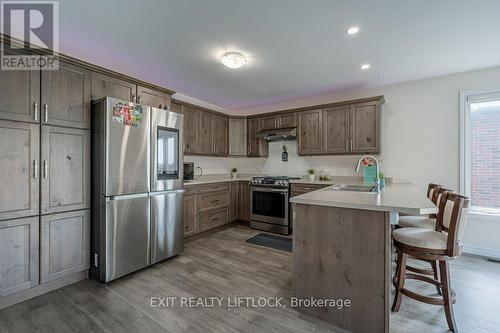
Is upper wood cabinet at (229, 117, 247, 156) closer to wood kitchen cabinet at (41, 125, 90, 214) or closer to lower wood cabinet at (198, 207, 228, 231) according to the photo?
lower wood cabinet at (198, 207, 228, 231)

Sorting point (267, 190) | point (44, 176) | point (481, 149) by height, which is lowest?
point (267, 190)

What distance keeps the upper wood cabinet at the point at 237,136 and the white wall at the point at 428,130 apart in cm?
217

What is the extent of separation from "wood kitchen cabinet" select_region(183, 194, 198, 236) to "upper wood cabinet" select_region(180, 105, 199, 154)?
0.86 metres

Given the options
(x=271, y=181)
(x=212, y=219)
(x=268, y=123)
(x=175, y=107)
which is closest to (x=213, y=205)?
(x=212, y=219)

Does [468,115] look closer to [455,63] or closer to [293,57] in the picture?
[455,63]

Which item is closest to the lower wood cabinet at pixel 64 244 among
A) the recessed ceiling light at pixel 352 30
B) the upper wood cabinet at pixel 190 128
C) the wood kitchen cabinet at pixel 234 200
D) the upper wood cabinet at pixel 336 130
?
the upper wood cabinet at pixel 190 128

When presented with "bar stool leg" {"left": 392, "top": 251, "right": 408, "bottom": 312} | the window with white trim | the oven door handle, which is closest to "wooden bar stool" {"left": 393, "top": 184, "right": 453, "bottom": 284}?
"bar stool leg" {"left": 392, "top": 251, "right": 408, "bottom": 312}

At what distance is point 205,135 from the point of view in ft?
13.6

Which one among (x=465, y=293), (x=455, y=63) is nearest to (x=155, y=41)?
(x=455, y=63)

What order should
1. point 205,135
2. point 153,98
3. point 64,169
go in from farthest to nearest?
point 205,135 < point 153,98 < point 64,169

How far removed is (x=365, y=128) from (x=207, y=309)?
3353mm

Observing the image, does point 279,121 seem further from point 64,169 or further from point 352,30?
point 64,169

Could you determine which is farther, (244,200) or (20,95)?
(244,200)

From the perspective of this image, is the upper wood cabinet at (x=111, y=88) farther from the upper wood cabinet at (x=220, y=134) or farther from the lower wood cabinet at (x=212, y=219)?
the lower wood cabinet at (x=212, y=219)
